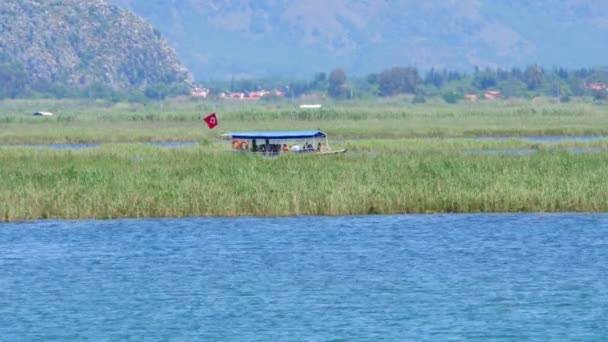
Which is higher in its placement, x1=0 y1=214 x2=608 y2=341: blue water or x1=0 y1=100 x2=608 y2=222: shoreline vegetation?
x1=0 y1=100 x2=608 y2=222: shoreline vegetation

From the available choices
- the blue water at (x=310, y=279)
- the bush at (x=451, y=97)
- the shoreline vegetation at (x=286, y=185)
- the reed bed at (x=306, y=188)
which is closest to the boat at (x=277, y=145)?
the shoreline vegetation at (x=286, y=185)

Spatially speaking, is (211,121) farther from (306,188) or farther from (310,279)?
(310,279)

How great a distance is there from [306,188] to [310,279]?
10.7 metres

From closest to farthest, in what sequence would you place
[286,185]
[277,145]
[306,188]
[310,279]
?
[310,279] → [306,188] → [286,185] → [277,145]

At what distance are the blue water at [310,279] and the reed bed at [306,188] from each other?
388mm

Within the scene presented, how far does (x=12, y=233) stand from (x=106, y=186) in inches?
182

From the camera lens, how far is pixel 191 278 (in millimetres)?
31906

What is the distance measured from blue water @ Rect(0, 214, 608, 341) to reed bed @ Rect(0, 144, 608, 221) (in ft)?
1.27

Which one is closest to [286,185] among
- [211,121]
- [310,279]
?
[310,279]

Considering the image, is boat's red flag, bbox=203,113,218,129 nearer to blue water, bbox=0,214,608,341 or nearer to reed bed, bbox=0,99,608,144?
reed bed, bbox=0,99,608,144

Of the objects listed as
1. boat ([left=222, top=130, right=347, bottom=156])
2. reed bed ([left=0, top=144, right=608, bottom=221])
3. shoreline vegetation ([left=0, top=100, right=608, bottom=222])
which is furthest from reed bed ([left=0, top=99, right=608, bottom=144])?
reed bed ([left=0, top=144, right=608, bottom=221])

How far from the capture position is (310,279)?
31.7 meters

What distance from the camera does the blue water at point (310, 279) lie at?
26.8 m

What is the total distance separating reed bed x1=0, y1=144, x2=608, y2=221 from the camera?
1592 inches
